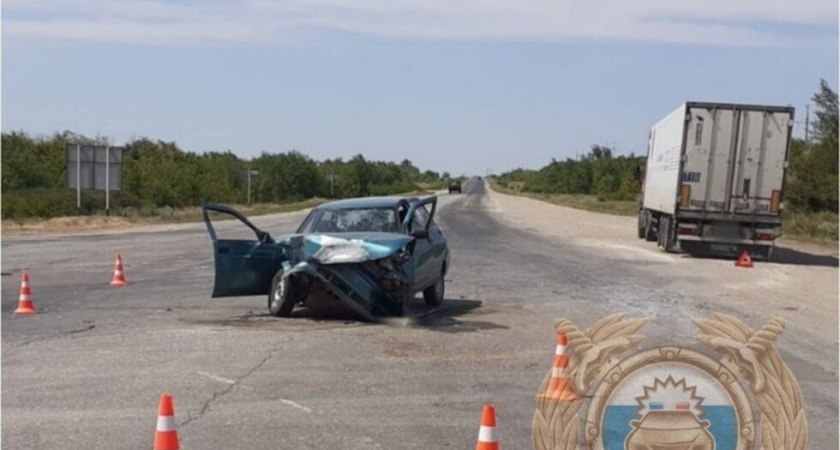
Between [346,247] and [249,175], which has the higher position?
[346,247]

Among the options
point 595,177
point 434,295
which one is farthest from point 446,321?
point 595,177

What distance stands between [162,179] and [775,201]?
45375 mm

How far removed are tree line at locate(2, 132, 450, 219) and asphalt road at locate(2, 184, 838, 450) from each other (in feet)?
105

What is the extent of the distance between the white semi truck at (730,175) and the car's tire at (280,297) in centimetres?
1555

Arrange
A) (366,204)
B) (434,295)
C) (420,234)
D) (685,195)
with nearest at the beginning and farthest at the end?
(420,234), (366,204), (434,295), (685,195)

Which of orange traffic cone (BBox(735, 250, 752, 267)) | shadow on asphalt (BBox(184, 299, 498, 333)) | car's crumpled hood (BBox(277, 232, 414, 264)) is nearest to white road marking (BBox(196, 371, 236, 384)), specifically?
shadow on asphalt (BBox(184, 299, 498, 333))

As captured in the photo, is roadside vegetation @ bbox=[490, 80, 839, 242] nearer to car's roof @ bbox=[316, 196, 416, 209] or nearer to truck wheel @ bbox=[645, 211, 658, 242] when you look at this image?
truck wheel @ bbox=[645, 211, 658, 242]

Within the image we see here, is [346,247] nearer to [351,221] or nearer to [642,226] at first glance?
[351,221]

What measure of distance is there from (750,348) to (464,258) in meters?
20.6

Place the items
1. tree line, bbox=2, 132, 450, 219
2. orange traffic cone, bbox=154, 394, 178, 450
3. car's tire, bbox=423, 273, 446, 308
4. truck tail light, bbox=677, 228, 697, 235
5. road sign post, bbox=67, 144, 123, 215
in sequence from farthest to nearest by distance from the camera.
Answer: tree line, bbox=2, 132, 450, 219
road sign post, bbox=67, 144, 123, 215
truck tail light, bbox=677, 228, 697, 235
car's tire, bbox=423, 273, 446, 308
orange traffic cone, bbox=154, 394, 178, 450

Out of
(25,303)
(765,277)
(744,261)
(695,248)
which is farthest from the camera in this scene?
(695,248)

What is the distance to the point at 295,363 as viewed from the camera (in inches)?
401

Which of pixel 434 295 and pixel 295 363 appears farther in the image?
pixel 434 295

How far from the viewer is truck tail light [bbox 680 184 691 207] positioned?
87.2 feet
